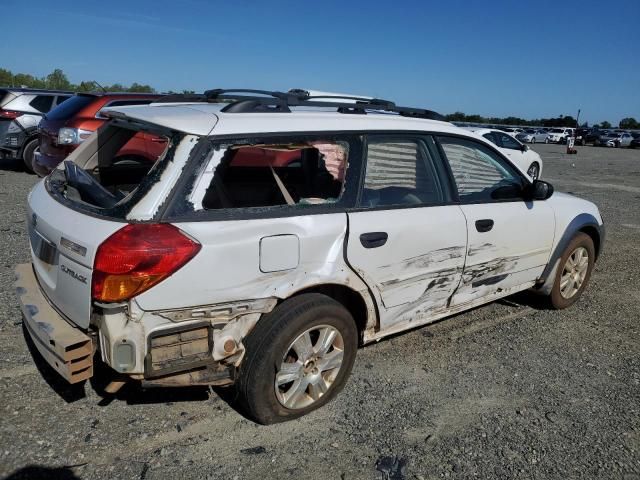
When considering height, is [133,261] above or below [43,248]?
above

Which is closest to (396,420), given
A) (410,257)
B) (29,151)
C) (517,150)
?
(410,257)

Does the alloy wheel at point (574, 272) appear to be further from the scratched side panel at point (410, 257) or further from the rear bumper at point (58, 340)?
the rear bumper at point (58, 340)

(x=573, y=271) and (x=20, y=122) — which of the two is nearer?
(x=573, y=271)

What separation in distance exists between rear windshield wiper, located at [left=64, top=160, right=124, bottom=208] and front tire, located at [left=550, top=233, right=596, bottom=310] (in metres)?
3.65

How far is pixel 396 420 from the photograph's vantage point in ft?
10.3

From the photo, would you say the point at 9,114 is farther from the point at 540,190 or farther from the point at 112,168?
the point at 540,190

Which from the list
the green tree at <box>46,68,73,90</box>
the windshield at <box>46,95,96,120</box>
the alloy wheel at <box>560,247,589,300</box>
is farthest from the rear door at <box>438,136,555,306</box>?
the green tree at <box>46,68,73,90</box>

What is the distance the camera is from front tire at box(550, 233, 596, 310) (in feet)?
15.5

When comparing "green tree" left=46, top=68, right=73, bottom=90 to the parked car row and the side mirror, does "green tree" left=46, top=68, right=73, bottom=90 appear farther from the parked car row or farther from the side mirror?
the side mirror

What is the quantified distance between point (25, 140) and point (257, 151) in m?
10.0

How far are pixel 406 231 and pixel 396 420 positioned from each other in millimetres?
1110

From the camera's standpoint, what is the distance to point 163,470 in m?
2.65

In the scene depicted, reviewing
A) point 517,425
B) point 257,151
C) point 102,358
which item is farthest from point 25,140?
point 517,425

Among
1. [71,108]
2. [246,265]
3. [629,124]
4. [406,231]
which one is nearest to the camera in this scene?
[246,265]
